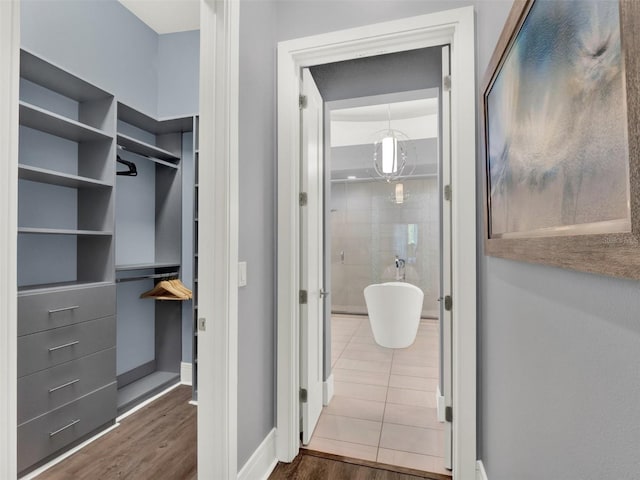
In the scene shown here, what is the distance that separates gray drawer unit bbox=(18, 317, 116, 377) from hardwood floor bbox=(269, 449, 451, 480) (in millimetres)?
1392

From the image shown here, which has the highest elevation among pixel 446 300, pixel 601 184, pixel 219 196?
pixel 219 196

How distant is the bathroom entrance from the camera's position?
84.7 inches

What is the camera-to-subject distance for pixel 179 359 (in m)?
3.07

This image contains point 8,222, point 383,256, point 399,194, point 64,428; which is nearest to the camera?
point 8,222

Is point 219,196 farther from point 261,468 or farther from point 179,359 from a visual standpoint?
point 179,359

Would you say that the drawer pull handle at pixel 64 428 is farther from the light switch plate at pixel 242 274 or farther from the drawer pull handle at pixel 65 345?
the light switch plate at pixel 242 274

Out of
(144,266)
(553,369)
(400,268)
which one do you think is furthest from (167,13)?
(400,268)

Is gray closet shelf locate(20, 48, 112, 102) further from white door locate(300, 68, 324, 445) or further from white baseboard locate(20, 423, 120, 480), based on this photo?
white baseboard locate(20, 423, 120, 480)

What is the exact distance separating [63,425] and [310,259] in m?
1.75

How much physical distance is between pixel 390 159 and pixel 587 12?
3173 mm

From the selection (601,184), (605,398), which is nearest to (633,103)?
(601,184)

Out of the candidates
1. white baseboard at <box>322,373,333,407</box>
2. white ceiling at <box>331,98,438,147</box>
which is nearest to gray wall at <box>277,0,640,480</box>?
white baseboard at <box>322,373,333,407</box>

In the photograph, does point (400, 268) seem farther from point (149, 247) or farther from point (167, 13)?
point (167, 13)

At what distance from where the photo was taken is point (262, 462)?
1.75 metres
